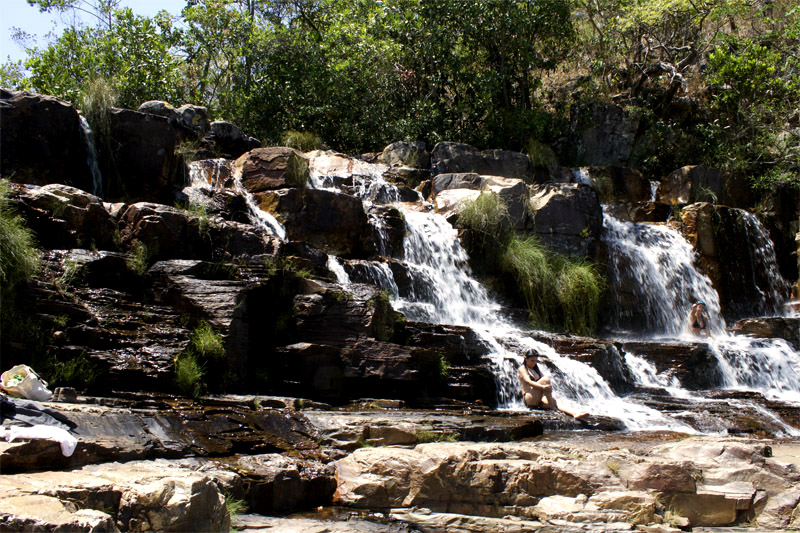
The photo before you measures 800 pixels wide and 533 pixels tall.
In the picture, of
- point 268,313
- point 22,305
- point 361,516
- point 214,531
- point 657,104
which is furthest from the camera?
point 657,104

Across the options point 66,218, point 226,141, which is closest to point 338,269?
point 66,218

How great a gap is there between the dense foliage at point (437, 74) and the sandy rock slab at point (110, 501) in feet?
51.5

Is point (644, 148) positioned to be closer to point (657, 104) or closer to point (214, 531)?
point (657, 104)

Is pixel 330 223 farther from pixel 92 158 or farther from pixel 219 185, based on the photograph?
pixel 92 158

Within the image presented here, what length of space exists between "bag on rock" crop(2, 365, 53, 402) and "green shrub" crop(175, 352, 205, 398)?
6.03ft

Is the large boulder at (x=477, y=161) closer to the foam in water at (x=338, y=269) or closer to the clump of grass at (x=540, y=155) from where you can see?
the clump of grass at (x=540, y=155)

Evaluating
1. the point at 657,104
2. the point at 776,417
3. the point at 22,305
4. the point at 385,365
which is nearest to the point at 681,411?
the point at 776,417

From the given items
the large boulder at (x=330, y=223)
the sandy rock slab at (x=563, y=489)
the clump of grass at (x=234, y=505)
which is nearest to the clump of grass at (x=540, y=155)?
the large boulder at (x=330, y=223)

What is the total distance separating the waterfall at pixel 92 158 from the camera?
1132 cm

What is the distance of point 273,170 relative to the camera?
12.8 meters

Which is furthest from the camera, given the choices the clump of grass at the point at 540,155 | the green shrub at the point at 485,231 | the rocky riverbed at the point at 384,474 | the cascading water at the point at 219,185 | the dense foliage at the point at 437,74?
the dense foliage at the point at 437,74

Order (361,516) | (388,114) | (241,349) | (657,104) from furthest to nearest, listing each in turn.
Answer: (657,104), (388,114), (241,349), (361,516)

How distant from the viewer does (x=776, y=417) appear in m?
9.17

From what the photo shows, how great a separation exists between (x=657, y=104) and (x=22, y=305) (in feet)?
65.4
